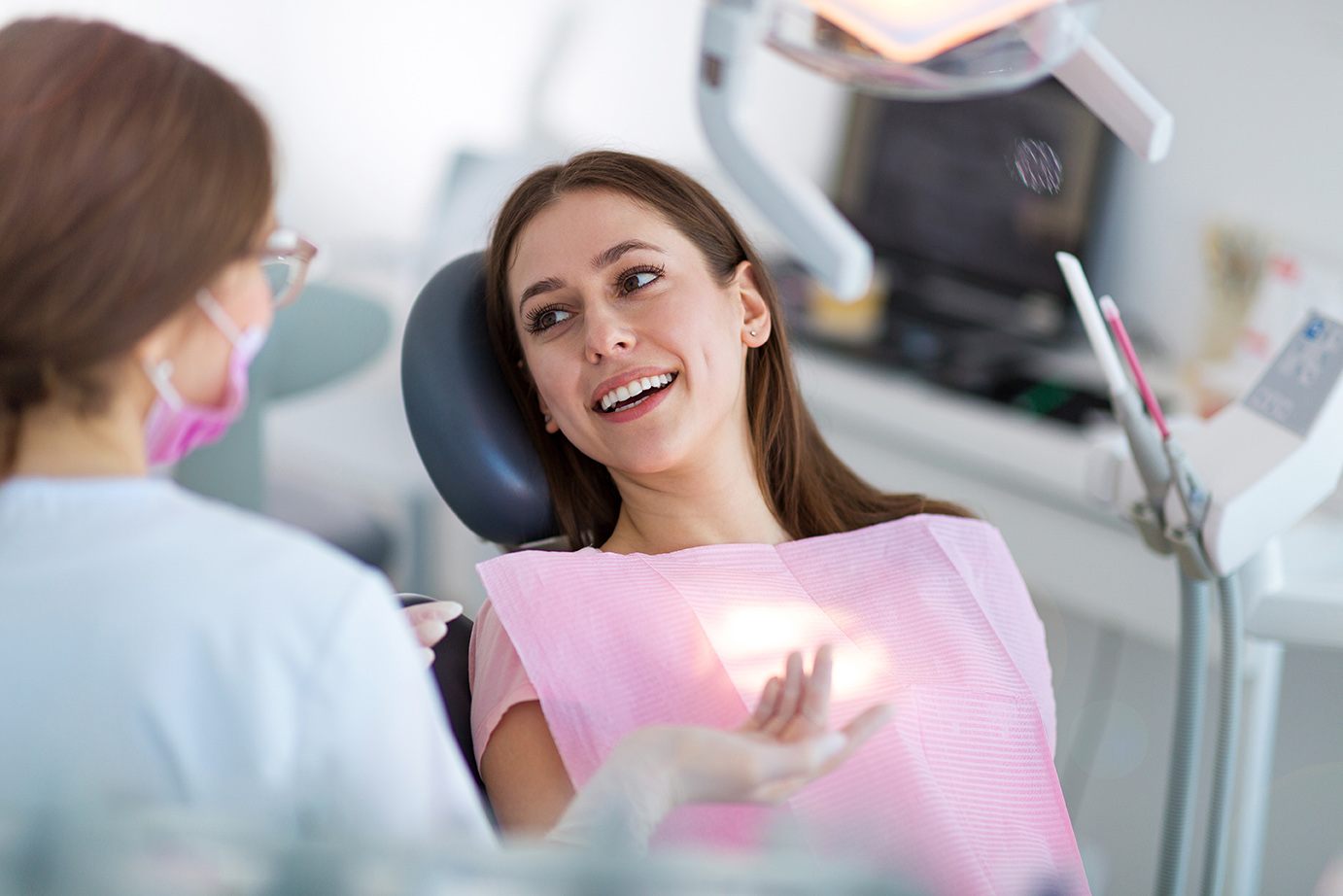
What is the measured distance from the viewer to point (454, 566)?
2.74m

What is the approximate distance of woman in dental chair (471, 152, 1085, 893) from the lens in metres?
1.05

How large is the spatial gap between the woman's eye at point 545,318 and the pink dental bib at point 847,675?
0.26 metres

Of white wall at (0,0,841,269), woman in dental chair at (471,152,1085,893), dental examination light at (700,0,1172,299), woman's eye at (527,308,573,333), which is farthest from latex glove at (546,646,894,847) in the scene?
white wall at (0,0,841,269)

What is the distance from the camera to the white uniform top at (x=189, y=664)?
2.02ft

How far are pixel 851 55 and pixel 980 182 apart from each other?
6.16 ft

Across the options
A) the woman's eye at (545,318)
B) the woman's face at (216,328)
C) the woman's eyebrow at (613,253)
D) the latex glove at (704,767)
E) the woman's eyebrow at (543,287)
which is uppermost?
the woman's face at (216,328)

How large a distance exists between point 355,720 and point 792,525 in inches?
32.1

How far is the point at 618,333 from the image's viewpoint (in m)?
1.21

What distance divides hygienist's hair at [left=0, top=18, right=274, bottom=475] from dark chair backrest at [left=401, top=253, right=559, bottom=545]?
525 mm

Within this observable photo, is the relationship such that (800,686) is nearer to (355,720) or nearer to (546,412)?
(355,720)

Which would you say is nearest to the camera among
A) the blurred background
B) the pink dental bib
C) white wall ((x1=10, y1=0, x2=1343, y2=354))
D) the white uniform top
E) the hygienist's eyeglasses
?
the white uniform top

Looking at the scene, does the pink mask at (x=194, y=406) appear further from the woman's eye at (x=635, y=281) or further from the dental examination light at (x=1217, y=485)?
the dental examination light at (x=1217, y=485)

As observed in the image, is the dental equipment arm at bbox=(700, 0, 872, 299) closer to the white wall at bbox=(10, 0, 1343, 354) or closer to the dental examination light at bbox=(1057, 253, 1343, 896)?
the dental examination light at bbox=(1057, 253, 1343, 896)

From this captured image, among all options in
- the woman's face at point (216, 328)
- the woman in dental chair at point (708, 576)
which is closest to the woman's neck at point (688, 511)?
the woman in dental chair at point (708, 576)
